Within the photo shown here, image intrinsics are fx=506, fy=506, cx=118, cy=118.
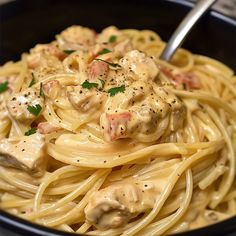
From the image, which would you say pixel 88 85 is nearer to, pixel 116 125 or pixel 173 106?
pixel 116 125

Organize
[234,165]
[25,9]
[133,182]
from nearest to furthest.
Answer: [133,182]
[234,165]
[25,9]

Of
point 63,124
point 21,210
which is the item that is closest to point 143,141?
point 63,124

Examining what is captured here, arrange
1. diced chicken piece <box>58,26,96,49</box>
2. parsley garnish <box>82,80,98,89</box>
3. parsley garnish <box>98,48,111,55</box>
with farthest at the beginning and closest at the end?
diced chicken piece <box>58,26,96,49</box>, parsley garnish <box>98,48,111,55</box>, parsley garnish <box>82,80,98,89</box>

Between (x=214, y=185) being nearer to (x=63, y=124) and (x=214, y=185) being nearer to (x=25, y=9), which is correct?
(x=63, y=124)

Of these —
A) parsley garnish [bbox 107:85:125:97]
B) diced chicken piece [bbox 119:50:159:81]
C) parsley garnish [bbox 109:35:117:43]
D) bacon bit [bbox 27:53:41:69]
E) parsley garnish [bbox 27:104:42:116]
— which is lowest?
bacon bit [bbox 27:53:41:69]

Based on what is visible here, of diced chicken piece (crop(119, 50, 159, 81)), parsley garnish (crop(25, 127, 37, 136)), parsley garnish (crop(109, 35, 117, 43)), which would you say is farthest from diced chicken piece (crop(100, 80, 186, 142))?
parsley garnish (crop(109, 35, 117, 43))

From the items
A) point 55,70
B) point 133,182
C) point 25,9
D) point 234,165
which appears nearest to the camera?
point 133,182

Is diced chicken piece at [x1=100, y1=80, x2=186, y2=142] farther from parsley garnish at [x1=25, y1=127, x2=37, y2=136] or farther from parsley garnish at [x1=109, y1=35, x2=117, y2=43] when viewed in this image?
parsley garnish at [x1=109, y1=35, x2=117, y2=43]
